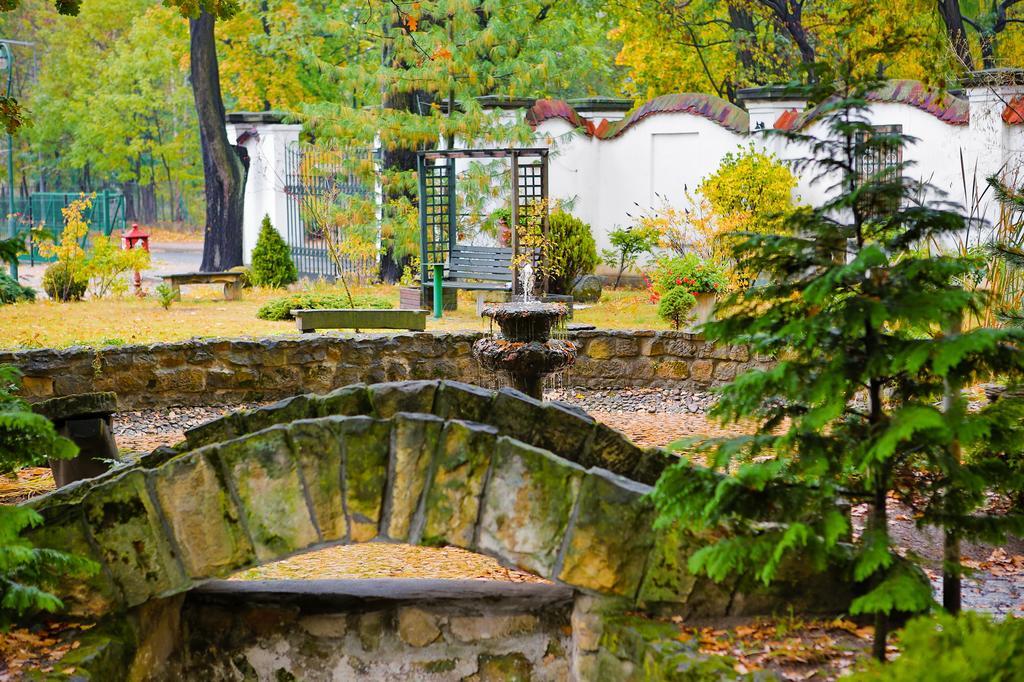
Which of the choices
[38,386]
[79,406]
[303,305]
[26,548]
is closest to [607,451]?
[26,548]

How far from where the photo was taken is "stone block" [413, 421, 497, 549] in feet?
13.1

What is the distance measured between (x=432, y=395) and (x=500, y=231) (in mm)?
13384

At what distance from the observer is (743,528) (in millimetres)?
3855

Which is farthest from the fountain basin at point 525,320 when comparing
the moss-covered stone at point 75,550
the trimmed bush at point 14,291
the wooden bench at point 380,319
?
the trimmed bush at point 14,291

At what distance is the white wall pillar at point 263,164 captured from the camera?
22094mm

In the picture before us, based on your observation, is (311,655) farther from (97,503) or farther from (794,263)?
(794,263)

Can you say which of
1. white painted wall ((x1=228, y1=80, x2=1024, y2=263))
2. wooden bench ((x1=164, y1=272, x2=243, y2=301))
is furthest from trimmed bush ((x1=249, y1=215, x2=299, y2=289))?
white painted wall ((x1=228, y1=80, x2=1024, y2=263))

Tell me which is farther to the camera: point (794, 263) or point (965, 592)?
point (965, 592)

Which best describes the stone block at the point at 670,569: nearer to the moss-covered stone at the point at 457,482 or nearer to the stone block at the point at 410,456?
the moss-covered stone at the point at 457,482

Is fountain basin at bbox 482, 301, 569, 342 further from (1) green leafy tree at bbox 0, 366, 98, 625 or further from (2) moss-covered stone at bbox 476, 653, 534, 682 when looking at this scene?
(1) green leafy tree at bbox 0, 366, 98, 625

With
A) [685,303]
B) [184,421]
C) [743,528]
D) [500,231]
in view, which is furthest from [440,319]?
[743,528]

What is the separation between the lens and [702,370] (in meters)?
10.8

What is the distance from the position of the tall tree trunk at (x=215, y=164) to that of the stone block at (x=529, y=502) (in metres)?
19.6

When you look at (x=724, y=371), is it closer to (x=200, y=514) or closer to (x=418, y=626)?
(x=418, y=626)
